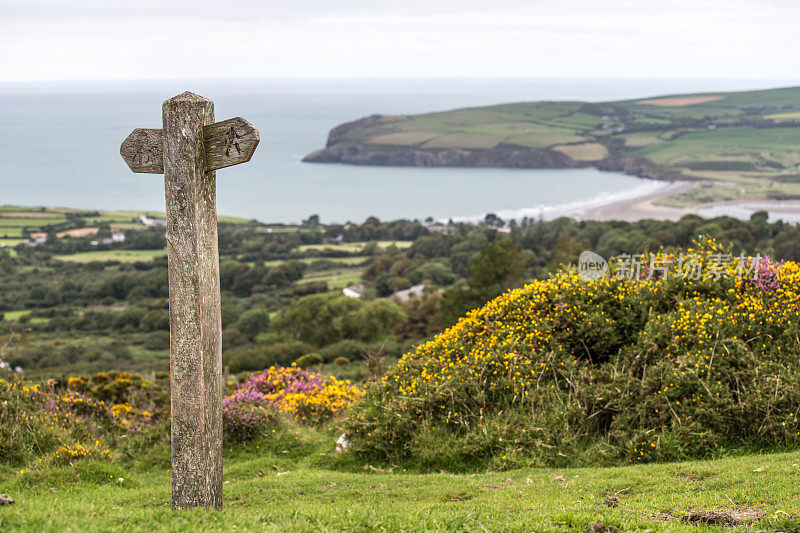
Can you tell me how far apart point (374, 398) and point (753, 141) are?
130822mm

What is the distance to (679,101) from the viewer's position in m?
173

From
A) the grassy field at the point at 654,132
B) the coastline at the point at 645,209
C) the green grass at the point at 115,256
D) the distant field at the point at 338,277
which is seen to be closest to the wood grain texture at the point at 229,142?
the distant field at the point at 338,277

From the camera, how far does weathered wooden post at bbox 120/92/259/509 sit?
4.74 m

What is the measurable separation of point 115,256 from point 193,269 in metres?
80.2

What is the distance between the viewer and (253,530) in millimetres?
4059

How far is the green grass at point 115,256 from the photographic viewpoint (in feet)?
252

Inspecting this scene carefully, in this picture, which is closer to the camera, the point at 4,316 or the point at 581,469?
the point at 581,469

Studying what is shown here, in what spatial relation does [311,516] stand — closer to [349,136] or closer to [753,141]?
[753,141]

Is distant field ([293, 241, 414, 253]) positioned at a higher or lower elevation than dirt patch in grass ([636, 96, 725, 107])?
lower

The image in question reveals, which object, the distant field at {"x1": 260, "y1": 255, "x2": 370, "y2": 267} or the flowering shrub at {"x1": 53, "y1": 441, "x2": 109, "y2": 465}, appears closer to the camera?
the flowering shrub at {"x1": 53, "y1": 441, "x2": 109, "y2": 465}

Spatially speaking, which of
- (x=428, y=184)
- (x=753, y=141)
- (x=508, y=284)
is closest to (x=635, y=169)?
(x=753, y=141)

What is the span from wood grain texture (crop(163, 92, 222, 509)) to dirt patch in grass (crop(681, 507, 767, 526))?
341cm

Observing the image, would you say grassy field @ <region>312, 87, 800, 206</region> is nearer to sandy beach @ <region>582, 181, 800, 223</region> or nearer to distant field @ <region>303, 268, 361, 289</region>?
sandy beach @ <region>582, 181, 800, 223</region>

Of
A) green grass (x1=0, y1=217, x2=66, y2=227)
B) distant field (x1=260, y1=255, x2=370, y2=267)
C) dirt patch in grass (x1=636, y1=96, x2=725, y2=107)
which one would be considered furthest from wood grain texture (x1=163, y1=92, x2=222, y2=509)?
dirt patch in grass (x1=636, y1=96, x2=725, y2=107)
